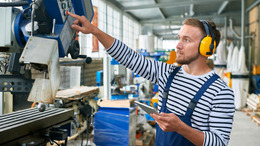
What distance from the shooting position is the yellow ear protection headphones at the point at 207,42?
3.28ft

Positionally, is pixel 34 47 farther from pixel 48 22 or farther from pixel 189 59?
pixel 189 59

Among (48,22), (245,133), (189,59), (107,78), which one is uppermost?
(48,22)

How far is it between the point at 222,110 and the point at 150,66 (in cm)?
46

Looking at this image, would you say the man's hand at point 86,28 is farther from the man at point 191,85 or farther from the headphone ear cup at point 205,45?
the headphone ear cup at point 205,45

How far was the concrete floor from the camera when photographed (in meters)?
3.22

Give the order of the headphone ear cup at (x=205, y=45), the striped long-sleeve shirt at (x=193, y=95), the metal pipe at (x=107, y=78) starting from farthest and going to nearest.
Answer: the metal pipe at (x=107, y=78) → the headphone ear cup at (x=205, y=45) → the striped long-sleeve shirt at (x=193, y=95)

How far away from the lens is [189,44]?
1.03 meters

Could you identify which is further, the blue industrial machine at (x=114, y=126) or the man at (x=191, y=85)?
the blue industrial machine at (x=114, y=126)

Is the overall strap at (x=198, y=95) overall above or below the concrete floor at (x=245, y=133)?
above

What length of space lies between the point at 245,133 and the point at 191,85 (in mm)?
3317

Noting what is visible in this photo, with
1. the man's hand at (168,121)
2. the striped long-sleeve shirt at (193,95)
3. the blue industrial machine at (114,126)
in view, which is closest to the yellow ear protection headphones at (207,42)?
the striped long-sleeve shirt at (193,95)

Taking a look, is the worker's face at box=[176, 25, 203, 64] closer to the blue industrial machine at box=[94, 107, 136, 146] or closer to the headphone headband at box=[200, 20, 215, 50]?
the headphone headband at box=[200, 20, 215, 50]

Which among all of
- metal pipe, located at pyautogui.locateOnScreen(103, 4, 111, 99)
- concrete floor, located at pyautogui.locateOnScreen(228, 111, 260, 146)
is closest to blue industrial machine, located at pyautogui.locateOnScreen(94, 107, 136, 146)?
metal pipe, located at pyautogui.locateOnScreen(103, 4, 111, 99)

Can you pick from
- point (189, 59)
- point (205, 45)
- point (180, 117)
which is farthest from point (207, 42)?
point (180, 117)
